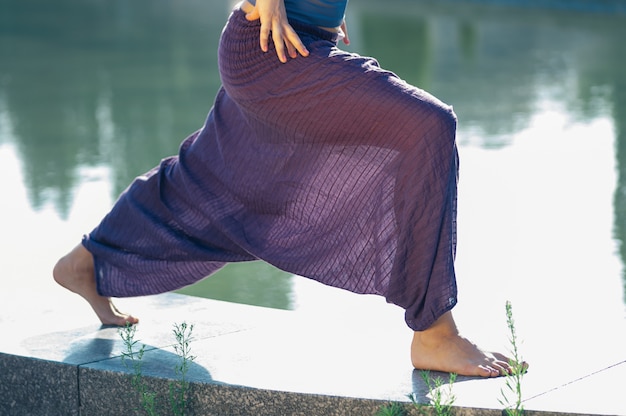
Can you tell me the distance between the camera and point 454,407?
263 centimetres

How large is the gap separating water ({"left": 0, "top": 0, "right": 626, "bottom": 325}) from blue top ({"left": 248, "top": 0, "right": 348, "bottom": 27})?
5.14 feet

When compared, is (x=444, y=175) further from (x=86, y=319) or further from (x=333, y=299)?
(x=333, y=299)

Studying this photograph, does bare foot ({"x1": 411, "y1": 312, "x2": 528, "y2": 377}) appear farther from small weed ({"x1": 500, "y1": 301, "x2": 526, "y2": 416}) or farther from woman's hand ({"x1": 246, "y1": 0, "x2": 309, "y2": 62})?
woman's hand ({"x1": 246, "y1": 0, "x2": 309, "y2": 62})

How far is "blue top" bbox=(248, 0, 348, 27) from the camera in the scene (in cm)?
312

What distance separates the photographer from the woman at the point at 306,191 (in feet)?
9.33

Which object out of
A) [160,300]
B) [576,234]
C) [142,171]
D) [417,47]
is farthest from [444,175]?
[417,47]

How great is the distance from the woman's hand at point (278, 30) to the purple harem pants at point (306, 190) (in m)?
0.03

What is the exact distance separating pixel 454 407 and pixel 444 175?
0.53 meters

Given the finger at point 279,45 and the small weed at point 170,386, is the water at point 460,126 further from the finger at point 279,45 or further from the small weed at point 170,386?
the finger at point 279,45

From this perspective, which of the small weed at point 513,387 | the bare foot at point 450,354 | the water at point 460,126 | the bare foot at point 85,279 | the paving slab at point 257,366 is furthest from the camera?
the water at point 460,126

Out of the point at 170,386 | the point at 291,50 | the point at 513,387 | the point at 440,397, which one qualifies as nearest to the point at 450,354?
the point at 513,387

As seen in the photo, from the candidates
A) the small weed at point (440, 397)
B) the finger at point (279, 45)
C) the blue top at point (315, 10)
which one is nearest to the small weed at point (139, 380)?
the small weed at point (440, 397)

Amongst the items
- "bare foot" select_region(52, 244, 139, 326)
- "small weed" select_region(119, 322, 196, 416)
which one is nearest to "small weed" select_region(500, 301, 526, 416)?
"small weed" select_region(119, 322, 196, 416)

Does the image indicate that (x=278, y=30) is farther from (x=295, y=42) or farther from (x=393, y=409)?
(x=393, y=409)
